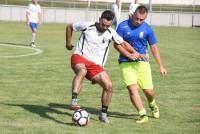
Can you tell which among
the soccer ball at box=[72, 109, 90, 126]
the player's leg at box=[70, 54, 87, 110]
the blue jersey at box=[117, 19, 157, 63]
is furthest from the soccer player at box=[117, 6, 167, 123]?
the soccer ball at box=[72, 109, 90, 126]

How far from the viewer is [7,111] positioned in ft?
36.9

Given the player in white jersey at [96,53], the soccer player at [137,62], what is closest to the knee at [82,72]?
the player in white jersey at [96,53]

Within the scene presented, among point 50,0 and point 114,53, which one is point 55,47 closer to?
point 114,53

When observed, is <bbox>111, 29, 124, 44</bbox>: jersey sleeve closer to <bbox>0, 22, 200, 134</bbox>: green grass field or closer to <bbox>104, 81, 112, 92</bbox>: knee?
<bbox>104, 81, 112, 92</bbox>: knee

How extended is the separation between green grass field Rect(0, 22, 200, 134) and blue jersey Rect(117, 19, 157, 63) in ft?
4.57

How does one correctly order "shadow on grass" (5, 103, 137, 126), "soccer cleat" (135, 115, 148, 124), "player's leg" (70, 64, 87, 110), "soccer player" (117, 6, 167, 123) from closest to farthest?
"player's leg" (70, 64, 87, 110)
"soccer cleat" (135, 115, 148, 124)
"soccer player" (117, 6, 167, 123)
"shadow on grass" (5, 103, 137, 126)

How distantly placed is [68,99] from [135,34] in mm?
2809

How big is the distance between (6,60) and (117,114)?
30.0 ft

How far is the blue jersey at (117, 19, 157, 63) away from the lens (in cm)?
1098

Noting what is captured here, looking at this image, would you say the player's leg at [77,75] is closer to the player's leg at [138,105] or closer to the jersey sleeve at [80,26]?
the jersey sleeve at [80,26]

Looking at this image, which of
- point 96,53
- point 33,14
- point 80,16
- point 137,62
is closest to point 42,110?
point 96,53

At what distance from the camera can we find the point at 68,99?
514 inches

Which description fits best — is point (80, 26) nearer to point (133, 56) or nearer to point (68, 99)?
point (133, 56)

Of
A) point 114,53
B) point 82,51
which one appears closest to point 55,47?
point 114,53
